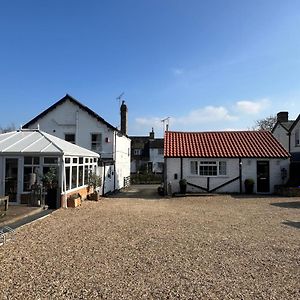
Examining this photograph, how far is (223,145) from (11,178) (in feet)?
50.2

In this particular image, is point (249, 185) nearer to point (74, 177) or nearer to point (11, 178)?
point (74, 177)

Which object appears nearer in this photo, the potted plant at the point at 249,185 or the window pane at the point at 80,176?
the window pane at the point at 80,176

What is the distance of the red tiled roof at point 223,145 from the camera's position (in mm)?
22469

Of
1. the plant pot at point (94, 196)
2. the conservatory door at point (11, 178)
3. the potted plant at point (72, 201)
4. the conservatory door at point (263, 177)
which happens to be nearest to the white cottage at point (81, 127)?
the plant pot at point (94, 196)

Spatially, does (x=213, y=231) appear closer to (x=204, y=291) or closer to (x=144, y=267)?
(x=144, y=267)

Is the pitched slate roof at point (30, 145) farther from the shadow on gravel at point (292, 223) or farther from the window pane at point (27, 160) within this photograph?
the shadow on gravel at point (292, 223)

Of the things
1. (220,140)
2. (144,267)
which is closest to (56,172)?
(144,267)

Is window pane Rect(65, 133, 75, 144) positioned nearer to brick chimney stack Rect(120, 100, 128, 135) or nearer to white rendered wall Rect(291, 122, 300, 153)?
brick chimney stack Rect(120, 100, 128, 135)

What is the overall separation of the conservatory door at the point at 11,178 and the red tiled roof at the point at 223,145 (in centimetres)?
1089

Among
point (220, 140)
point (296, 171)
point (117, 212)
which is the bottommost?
point (117, 212)

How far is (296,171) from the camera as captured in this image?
23.0m

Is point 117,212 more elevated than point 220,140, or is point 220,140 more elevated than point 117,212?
point 220,140

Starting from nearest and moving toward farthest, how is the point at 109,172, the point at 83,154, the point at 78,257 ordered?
the point at 78,257, the point at 83,154, the point at 109,172

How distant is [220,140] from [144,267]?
64.6ft
